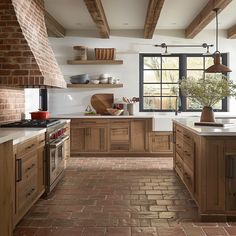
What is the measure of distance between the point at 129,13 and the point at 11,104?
2.77 metres

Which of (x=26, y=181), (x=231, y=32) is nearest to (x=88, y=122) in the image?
(x=231, y=32)

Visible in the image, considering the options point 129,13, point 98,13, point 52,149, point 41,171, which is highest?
point 129,13

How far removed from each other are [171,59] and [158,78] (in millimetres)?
510

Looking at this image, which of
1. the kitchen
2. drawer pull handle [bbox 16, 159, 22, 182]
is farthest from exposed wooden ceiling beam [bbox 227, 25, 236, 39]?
drawer pull handle [bbox 16, 159, 22, 182]

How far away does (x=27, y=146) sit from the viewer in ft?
10.6

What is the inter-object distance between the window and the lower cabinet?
0.84 m

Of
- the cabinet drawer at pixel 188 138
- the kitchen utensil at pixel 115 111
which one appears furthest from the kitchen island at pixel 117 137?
the cabinet drawer at pixel 188 138

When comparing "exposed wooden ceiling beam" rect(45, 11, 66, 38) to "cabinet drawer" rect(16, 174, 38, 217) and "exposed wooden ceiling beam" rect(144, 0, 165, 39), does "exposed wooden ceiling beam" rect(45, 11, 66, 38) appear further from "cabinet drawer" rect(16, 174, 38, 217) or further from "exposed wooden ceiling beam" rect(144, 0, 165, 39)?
"cabinet drawer" rect(16, 174, 38, 217)

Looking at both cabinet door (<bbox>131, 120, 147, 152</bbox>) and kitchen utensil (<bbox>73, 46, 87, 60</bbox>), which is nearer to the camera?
cabinet door (<bbox>131, 120, 147, 152</bbox>)

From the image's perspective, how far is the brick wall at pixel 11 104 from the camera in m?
4.30

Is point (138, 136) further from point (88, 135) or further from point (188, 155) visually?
point (188, 155)

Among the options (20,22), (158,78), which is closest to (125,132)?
(158,78)

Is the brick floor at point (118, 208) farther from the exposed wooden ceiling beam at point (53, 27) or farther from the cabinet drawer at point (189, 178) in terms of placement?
the exposed wooden ceiling beam at point (53, 27)

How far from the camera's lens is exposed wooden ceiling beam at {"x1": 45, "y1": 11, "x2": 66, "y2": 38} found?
19.5 feet
